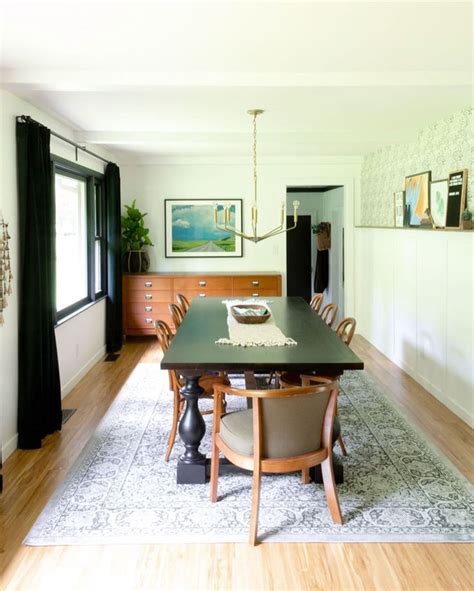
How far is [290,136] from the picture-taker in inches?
232

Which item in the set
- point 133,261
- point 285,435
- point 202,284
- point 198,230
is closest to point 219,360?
point 285,435

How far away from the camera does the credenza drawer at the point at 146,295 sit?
7.60 meters

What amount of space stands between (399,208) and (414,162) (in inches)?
21.1

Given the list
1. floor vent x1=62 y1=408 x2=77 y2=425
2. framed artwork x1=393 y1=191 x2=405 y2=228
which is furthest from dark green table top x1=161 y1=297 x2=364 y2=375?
framed artwork x1=393 y1=191 x2=405 y2=228

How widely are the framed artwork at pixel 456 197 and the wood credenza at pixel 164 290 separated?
3.08 meters

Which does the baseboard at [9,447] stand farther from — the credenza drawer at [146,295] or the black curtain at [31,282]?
the credenza drawer at [146,295]

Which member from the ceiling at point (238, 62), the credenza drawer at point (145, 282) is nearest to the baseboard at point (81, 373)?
the credenza drawer at point (145, 282)

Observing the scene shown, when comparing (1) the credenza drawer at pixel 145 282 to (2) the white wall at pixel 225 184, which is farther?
(2) the white wall at pixel 225 184

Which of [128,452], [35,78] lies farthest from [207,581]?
[35,78]

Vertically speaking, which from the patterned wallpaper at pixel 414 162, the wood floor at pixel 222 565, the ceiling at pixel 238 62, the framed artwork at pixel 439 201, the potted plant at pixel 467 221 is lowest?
the wood floor at pixel 222 565

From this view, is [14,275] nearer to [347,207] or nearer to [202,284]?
[202,284]

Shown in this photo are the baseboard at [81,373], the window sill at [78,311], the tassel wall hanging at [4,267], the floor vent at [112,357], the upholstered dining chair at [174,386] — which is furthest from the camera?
the floor vent at [112,357]

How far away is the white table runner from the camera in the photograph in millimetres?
3579

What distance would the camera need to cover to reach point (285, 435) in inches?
109
